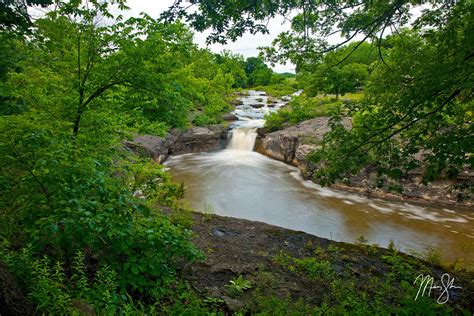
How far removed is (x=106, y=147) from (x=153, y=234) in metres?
2.28

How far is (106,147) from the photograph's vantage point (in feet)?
16.7

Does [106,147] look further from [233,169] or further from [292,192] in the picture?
[233,169]

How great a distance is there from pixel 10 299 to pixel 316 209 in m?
10.4

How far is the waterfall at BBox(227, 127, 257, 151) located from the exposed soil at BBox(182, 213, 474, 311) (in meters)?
13.6

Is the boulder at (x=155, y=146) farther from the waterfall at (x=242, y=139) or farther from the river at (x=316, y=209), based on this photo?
the waterfall at (x=242, y=139)

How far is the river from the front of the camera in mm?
9531

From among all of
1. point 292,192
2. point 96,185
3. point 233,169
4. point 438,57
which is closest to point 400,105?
point 438,57

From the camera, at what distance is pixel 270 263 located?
550 cm

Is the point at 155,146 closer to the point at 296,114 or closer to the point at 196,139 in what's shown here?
the point at 196,139

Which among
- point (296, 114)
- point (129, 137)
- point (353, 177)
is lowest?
point (353, 177)

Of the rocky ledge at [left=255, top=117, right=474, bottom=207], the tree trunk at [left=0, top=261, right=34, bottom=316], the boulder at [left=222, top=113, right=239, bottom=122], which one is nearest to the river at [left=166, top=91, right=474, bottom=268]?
the rocky ledge at [left=255, top=117, right=474, bottom=207]

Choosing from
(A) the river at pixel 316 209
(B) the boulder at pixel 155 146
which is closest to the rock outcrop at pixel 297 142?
(A) the river at pixel 316 209

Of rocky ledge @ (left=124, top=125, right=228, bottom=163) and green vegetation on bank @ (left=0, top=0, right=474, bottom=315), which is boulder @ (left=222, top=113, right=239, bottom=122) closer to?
rocky ledge @ (left=124, top=125, right=228, bottom=163)
